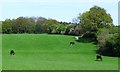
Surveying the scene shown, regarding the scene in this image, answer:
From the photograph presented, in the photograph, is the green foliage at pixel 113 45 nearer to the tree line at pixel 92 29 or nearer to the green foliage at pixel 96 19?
the tree line at pixel 92 29

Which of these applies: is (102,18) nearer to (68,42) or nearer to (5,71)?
(68,42)

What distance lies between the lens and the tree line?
2216 inches

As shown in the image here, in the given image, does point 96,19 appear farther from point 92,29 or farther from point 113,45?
point 113,45

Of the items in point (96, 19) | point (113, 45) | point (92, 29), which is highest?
point (96, 19)

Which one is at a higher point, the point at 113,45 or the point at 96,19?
the point at 96,19

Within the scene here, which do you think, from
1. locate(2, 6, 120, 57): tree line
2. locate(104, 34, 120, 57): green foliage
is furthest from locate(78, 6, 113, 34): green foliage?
locate(104, 34, 120, 57): green foliage

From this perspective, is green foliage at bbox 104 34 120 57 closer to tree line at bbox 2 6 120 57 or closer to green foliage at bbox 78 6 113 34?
tree line at bbox 2 6 120 57

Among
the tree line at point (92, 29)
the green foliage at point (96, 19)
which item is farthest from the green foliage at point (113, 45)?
the green foliage at point (96, 19)

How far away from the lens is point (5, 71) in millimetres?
23594

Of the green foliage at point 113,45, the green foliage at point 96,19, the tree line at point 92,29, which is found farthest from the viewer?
the green foliage at point 96,19

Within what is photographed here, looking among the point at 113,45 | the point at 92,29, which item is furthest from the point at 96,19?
the point at 113,45

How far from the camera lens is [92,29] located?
78.4 m

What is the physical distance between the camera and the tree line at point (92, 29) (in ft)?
185

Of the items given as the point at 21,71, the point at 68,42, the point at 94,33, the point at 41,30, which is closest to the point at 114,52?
the point at 68,42
